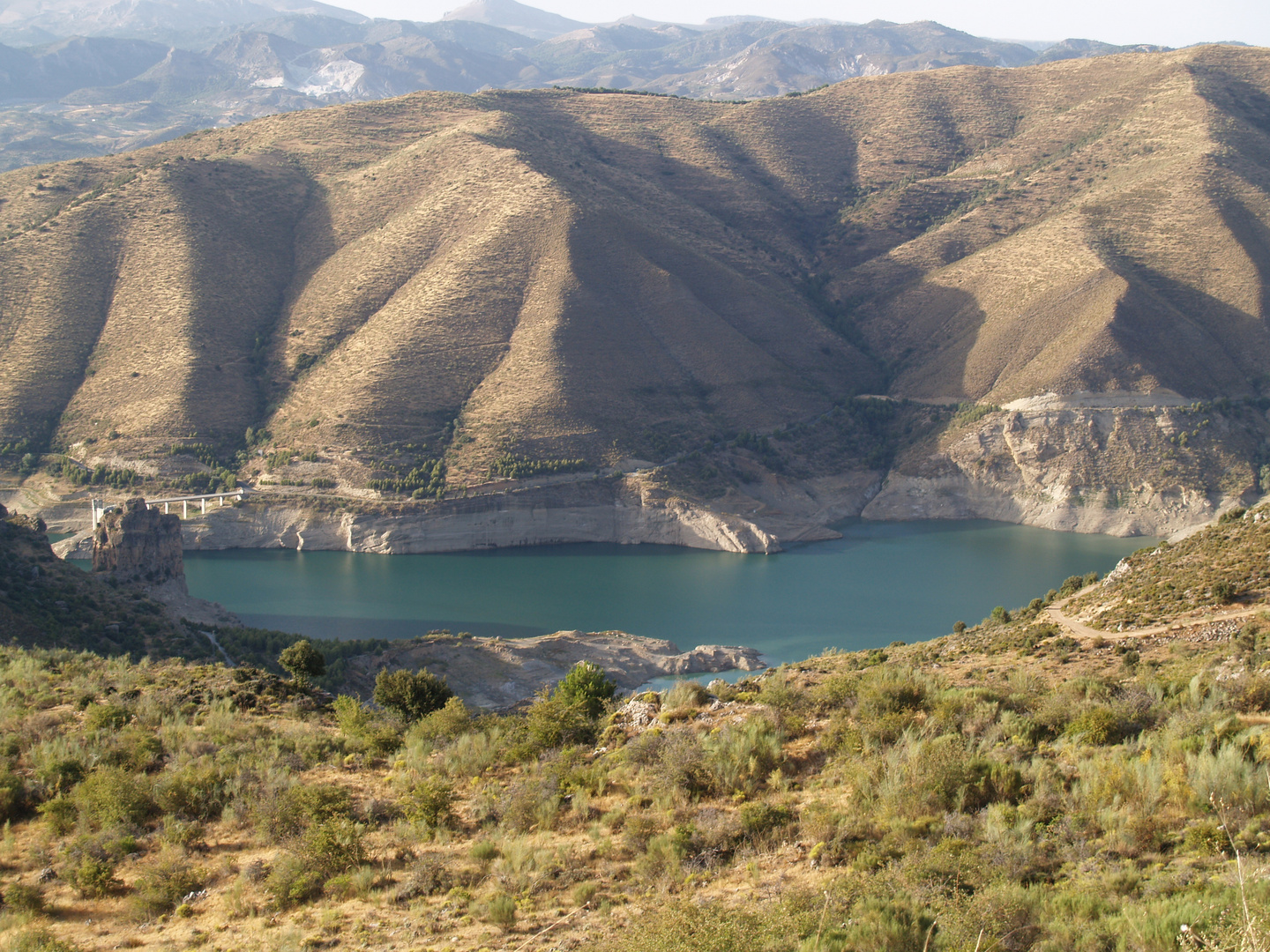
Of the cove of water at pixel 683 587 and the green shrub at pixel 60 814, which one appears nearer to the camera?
the green shrub at pixel 60 814

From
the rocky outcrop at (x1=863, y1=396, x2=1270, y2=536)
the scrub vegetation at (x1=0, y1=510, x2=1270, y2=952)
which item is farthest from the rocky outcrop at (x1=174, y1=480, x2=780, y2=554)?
the scrub vegetation at (x1=0, y1=510, x2=1270, y2=952)

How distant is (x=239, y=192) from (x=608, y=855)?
95442 mm

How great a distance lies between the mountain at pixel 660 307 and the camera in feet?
238

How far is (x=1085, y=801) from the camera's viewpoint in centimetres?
1073

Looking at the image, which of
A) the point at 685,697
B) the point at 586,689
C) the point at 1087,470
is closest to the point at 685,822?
the point at 685,697

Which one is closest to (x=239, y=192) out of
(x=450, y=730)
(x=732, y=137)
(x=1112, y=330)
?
(x=732, y=137)

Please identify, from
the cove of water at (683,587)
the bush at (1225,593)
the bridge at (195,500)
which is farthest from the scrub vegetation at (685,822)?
the bridge at (195,500)

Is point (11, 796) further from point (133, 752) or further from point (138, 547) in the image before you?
point (138, 547)

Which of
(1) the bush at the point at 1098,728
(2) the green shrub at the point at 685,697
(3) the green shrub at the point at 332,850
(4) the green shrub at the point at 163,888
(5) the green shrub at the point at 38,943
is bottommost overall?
(2) the green shrub at the point at 685,697

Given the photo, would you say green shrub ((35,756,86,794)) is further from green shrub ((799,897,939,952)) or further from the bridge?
the bridge

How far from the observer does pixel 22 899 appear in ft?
36.9

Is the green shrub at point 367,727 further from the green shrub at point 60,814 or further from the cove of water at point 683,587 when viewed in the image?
the cove of water at point 683,587

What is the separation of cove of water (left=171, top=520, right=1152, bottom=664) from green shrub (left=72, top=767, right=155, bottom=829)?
35.9 metres

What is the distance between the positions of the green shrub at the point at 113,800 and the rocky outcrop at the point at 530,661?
76.9ft
